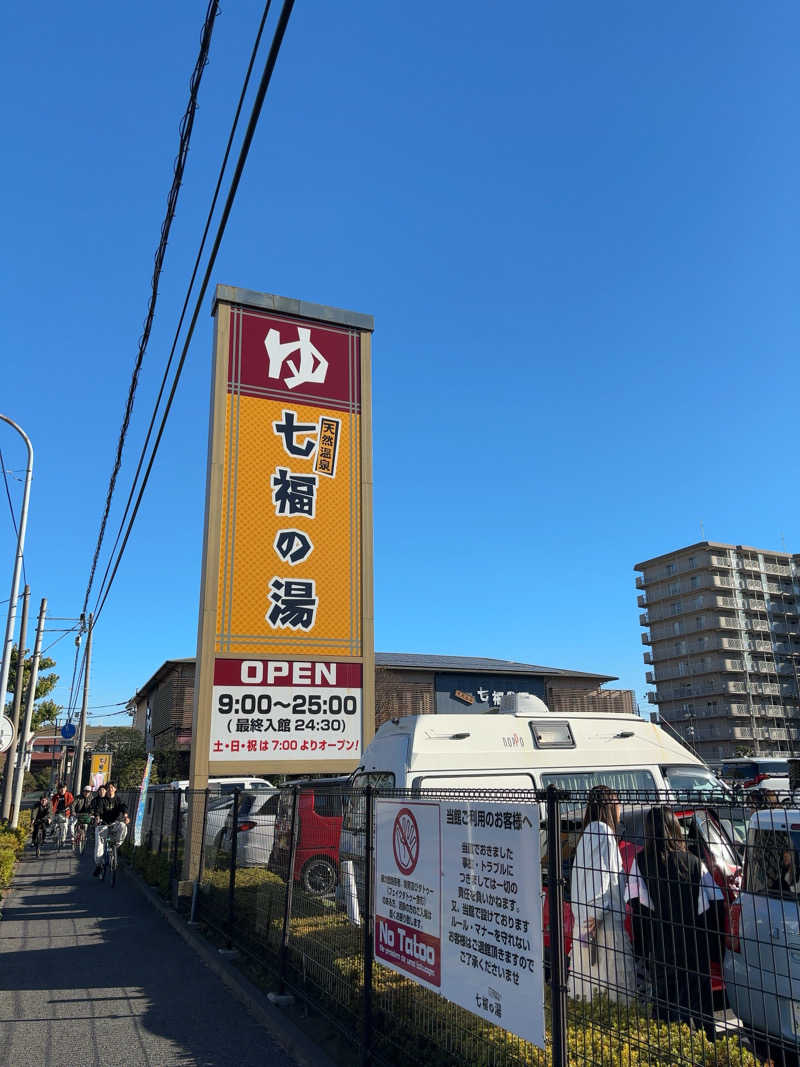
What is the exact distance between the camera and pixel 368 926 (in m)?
5.50

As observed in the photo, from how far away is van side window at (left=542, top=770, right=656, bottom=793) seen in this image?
29.4 feet

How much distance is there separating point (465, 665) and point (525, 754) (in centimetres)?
4621

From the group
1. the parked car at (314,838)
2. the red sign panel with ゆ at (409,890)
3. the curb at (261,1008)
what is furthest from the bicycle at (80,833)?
the red sign panel with ゆ at (409,890)

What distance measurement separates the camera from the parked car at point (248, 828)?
873cm

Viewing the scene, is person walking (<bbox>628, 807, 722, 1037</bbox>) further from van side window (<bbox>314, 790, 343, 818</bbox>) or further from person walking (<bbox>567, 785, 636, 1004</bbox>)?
van side window (<bbox>314, 790, 343, 818</bbox>)

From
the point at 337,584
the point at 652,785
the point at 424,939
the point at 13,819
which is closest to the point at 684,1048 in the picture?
the point at 424,939

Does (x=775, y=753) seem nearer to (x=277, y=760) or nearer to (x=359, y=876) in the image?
(x=277, y=760)

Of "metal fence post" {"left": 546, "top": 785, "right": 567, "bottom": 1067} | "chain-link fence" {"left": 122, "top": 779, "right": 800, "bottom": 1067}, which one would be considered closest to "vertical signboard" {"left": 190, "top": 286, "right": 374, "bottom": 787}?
"chain-link fence" {"left": 122, "top": 779, "right": 800, "bottom": 1067}

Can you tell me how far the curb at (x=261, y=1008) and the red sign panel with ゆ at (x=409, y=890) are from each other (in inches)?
40.1

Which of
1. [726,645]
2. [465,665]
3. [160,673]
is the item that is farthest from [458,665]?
[726,645]

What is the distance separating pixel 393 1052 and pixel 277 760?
8.67 m

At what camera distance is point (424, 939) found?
483 centimetres

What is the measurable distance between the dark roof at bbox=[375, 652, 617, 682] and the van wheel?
42880 millimetres

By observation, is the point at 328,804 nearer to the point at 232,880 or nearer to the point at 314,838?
the point at 314,838
